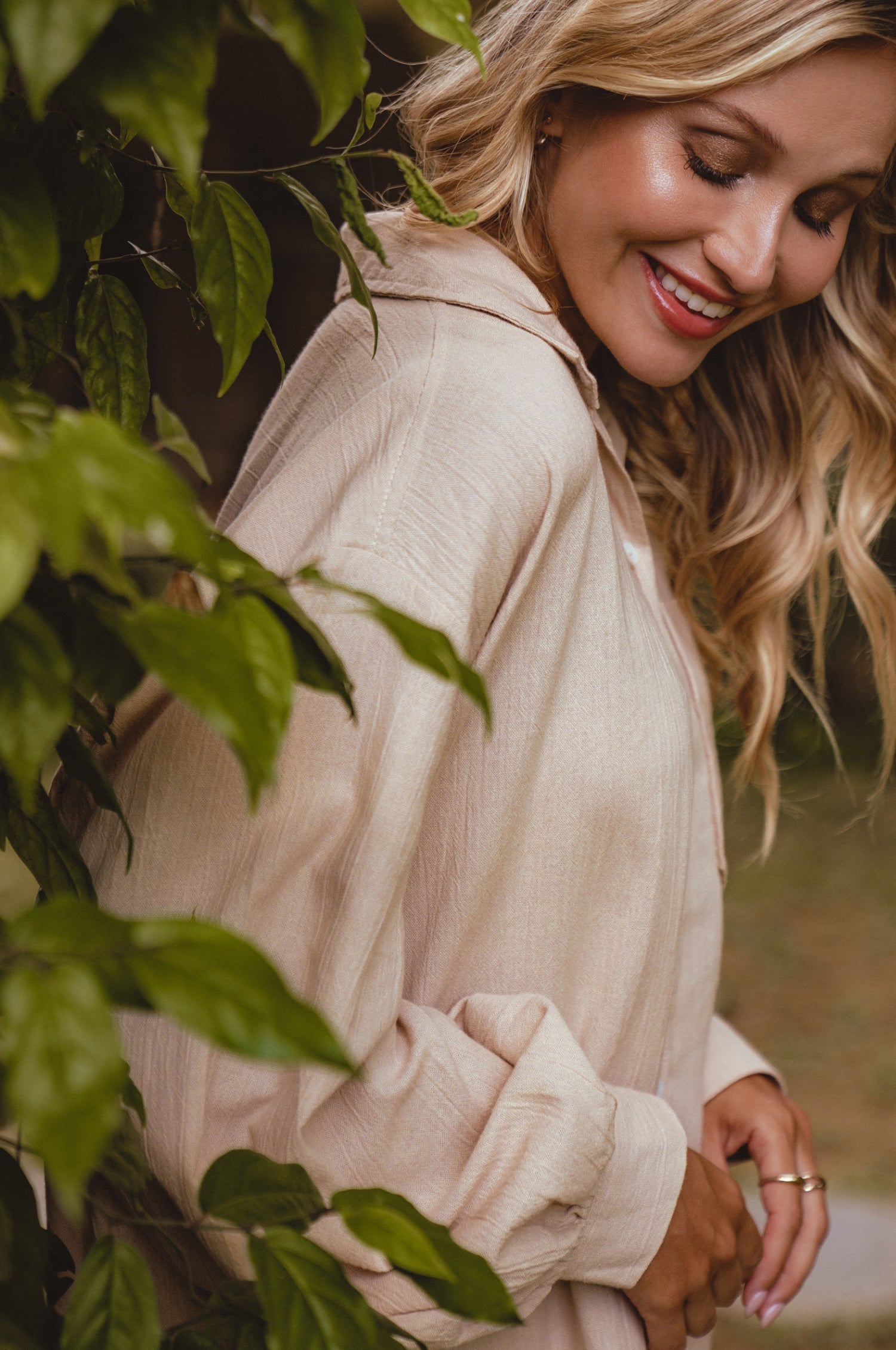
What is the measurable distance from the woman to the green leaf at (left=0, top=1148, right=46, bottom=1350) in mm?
271

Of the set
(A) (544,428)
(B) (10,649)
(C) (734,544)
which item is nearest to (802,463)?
(C) (734,544)

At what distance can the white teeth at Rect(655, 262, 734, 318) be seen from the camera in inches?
43.9

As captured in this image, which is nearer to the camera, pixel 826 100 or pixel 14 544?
pixel 14 544

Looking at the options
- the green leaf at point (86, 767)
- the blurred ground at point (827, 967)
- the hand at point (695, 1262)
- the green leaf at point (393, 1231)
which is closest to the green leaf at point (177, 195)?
the green leaf at point (86, 767)

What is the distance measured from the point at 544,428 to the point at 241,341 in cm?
31

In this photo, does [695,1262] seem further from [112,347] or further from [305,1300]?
[112,347]

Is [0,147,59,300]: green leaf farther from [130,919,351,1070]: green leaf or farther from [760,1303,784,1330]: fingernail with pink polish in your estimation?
[760,1303,784,1330]: fingernail with pink polish

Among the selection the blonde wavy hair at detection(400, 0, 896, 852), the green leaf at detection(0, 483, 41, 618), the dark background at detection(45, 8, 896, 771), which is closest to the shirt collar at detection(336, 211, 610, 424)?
the blonde wavy hair at detection(400, 0, 896, 852)

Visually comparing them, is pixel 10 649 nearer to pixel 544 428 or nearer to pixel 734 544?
pixel 544 428

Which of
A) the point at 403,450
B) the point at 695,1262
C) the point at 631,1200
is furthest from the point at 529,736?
the point at 695,1262

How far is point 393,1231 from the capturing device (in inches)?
20.0

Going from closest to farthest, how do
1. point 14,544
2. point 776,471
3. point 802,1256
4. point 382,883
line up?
point 14,544
point 382,883
point 802,1256
point 776,471

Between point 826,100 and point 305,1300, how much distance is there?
94 centimetres

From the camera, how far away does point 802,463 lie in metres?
1.59
